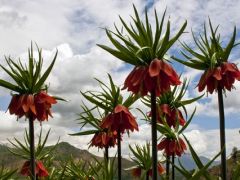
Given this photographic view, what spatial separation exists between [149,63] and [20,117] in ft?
8.19

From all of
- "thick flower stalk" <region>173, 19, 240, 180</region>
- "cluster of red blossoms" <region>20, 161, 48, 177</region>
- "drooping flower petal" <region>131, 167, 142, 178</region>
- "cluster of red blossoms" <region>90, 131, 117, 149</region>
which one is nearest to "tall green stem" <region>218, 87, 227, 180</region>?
"thick flower stalk" <region>173, 19, 240, 180</region>

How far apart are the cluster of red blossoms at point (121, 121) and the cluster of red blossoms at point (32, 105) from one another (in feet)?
2.99

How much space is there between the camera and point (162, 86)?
5.16 m

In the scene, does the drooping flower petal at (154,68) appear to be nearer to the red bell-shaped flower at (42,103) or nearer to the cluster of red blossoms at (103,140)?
the red bell-shaped flower at (42,103)

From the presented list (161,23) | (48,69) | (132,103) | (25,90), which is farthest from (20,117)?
(161,23)

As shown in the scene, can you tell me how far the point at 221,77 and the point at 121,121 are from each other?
1734 mm

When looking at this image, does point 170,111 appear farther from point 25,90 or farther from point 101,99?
point 25,90

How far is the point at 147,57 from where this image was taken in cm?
518

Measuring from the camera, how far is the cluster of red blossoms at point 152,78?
498 centimetres

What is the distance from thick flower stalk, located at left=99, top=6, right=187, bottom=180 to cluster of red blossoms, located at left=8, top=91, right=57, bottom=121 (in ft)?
5.91

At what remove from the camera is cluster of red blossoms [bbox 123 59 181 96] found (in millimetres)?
4980

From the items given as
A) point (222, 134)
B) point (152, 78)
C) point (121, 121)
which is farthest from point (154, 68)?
point (121, 121)

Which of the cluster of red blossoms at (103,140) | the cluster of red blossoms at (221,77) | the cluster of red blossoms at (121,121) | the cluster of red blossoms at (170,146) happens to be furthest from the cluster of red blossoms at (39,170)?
the cluster of red blossoms at (221,77)

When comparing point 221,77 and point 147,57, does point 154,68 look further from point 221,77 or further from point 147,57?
point 221,77
